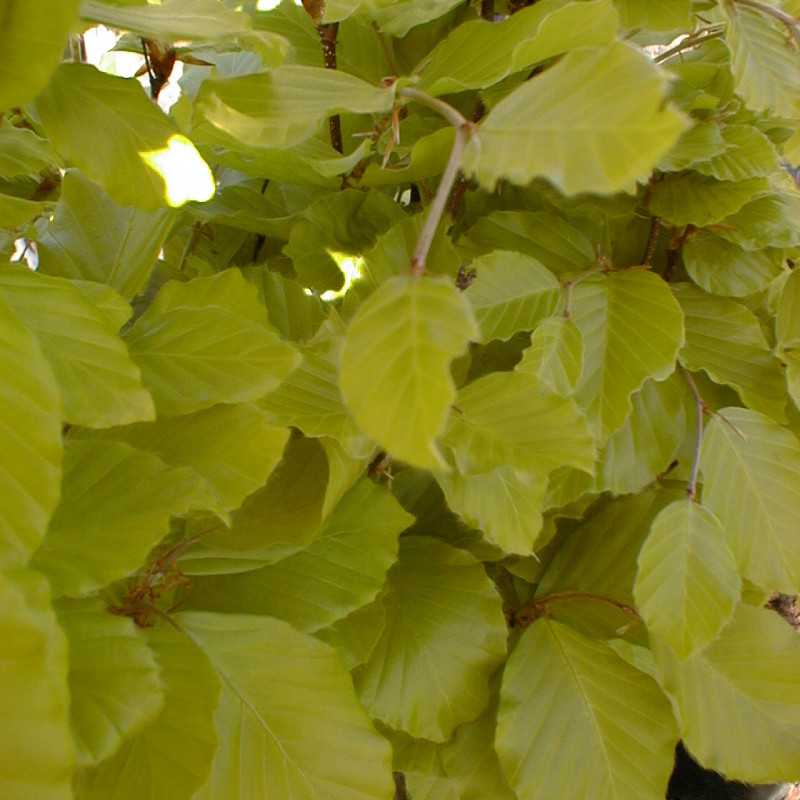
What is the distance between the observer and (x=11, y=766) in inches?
6.6

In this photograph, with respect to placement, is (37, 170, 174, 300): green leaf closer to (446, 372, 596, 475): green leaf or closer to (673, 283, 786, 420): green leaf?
(446, 372, 596, 475): green leaf

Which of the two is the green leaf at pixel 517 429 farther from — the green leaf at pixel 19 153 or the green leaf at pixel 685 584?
the green leaf at pixel 19 153

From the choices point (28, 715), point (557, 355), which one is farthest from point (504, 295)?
point (28, 715)

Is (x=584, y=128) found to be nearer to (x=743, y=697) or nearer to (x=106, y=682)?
(x=106, y=682)

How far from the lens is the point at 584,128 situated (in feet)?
0.60

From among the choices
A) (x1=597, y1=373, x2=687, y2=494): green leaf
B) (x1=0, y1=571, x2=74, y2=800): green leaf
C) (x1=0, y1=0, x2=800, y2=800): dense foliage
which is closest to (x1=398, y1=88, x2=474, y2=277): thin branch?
(x1=0, y1=0, x2=800, y2=800): dense foliage

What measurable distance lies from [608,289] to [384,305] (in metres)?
0.23

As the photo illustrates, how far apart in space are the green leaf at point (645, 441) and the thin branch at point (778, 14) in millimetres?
157

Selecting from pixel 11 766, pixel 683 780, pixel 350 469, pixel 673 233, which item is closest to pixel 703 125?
pixel 673 233

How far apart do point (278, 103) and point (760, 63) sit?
8.4 inches

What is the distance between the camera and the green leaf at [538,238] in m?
0.41

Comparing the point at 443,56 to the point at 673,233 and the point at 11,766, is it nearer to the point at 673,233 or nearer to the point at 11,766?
the point at 673,233

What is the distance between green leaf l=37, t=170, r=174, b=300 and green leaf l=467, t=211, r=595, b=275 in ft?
0.48

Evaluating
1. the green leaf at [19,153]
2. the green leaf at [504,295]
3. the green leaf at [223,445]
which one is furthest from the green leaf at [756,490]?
the green leaf at [19,153]
